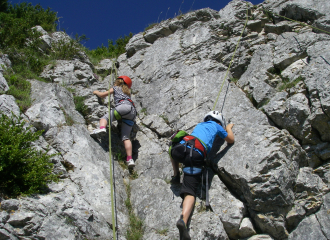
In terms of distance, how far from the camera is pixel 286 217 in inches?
195

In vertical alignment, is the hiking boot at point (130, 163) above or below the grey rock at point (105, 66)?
below

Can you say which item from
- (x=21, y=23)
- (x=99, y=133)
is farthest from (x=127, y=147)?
(x=21, y=23)

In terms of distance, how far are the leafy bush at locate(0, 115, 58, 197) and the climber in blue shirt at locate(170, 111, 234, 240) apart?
248 centimetres

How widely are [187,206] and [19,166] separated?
3.08m

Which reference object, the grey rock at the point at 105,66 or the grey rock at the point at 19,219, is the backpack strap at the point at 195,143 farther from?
the grey rock at the point at 105,66

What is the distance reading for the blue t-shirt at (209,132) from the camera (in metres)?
5.62

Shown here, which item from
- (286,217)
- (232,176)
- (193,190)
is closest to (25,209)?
(193,190)

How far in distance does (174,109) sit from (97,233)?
4.12 m

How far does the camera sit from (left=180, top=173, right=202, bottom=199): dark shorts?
→ 5.09 meters

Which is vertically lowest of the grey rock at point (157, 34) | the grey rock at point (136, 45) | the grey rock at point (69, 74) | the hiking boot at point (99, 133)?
the hiking boot at point (99, 133)

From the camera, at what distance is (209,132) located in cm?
575

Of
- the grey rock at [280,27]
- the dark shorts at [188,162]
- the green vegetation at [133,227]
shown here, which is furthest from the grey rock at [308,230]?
the grey rock at [280,27]

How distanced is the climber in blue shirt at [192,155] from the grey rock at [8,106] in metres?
3.65

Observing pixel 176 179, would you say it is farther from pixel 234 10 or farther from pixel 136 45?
pixel 234 10
